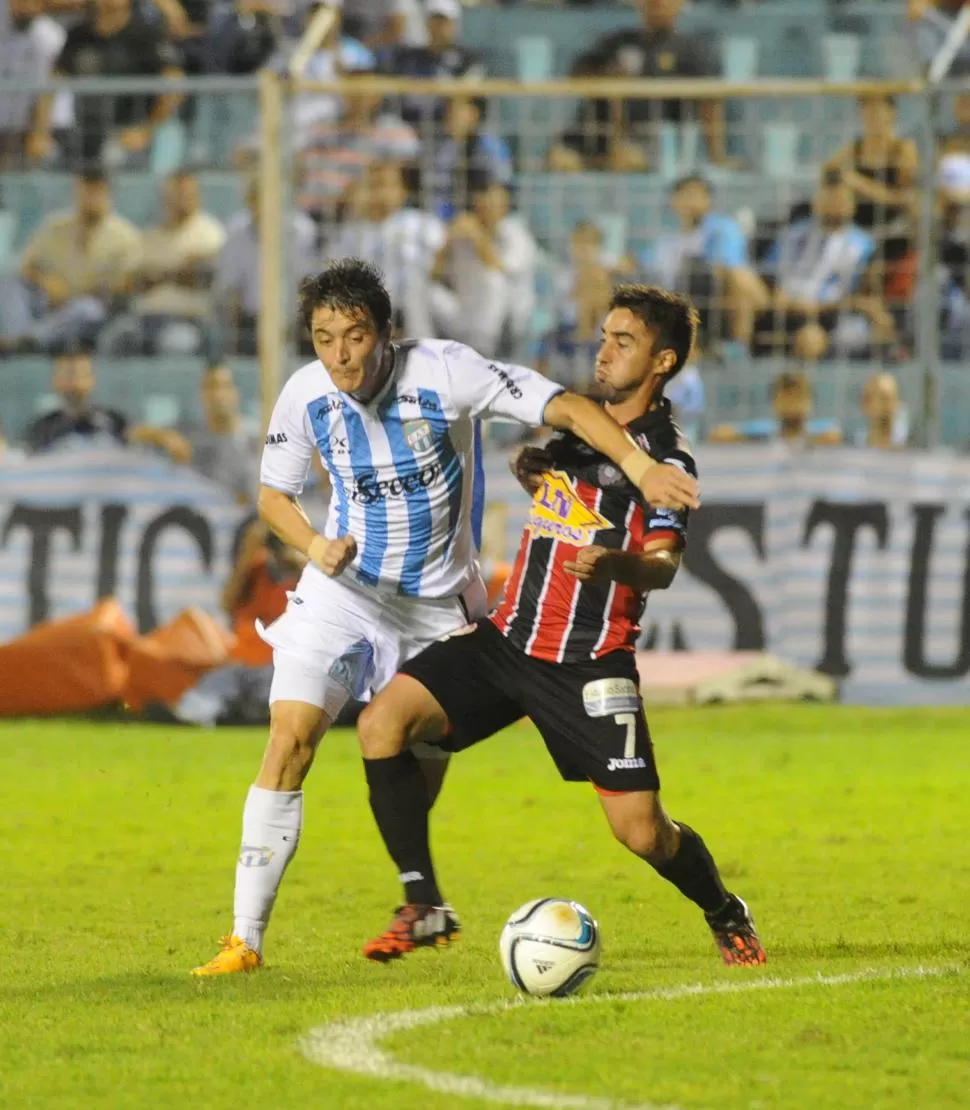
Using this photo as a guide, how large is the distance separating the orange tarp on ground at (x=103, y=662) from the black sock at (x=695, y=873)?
709cm

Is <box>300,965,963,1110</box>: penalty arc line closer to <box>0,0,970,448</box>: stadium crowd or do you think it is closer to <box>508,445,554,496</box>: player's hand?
<box>508,445,554,496</box>: player's hand

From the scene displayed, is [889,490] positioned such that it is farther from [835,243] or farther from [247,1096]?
[247,1096]

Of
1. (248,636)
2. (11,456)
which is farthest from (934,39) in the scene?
(11,456)

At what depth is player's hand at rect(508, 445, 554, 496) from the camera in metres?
6.24

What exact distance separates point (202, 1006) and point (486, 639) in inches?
57.6

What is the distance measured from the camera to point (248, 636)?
12.9m

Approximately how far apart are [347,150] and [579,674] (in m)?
8.91

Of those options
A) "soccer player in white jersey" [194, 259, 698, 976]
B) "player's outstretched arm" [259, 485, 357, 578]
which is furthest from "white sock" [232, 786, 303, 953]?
"player's outstretched arm" [259, 485, 357, 578]

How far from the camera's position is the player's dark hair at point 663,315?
6121mm

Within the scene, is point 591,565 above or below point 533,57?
below

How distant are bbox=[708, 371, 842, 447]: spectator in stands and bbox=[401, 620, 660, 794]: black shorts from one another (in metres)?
7.59

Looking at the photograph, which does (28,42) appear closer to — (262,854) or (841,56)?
(841,56)

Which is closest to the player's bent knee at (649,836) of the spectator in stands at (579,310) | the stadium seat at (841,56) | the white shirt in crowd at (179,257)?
the spectator in stands at (579,310)

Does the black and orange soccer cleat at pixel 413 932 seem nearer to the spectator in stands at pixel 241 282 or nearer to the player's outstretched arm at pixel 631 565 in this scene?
the player's outstretched arm at pixel 631 565
